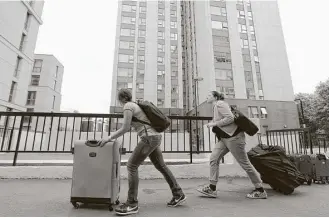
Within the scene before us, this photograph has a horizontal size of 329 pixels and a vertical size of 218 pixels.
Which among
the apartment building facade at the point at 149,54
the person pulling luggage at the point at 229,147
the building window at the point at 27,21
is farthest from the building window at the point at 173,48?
the person pulling luggage at the point at 229,147

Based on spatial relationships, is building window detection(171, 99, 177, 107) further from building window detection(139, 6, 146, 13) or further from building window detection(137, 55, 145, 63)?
building window detection(139, 6, 146, 13)

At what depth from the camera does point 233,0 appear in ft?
111

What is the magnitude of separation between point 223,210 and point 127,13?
4444 cm

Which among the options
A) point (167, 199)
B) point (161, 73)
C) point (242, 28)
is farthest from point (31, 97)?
point (167, 199)

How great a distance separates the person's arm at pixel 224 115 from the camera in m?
3.35

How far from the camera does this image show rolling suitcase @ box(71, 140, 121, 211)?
272 cm

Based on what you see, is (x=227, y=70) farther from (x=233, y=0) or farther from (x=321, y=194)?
(x=321, y=194)

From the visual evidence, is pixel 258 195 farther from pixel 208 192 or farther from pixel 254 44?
pixel 254 44

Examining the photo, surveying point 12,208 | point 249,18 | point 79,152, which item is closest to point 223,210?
point 79,152

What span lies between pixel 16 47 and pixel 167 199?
3088 centimetres

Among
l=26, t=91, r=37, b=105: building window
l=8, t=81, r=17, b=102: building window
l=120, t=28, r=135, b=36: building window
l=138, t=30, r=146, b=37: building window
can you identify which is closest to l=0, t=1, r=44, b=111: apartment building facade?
l=8, t=81, r=17, b=102: building window

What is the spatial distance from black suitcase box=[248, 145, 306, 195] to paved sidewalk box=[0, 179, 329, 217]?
0.18 m

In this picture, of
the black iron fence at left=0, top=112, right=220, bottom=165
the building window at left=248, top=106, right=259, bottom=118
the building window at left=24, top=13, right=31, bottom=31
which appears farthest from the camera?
the building window at left=248, top=106, right=259, bottom=118

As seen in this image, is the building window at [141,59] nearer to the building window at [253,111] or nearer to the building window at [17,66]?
the building window at [17,66]
